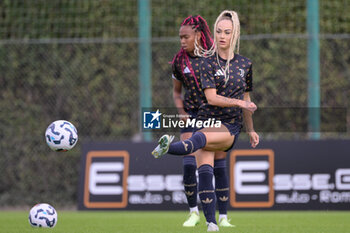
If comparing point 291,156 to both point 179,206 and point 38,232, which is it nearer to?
point 179,206

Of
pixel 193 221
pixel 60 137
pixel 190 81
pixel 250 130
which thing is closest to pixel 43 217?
pixel 60 137

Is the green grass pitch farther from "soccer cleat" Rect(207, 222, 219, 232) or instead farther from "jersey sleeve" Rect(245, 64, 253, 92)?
"jersey sleeve" Rect(245, 64, 253, 92)

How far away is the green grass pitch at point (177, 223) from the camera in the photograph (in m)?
6.39

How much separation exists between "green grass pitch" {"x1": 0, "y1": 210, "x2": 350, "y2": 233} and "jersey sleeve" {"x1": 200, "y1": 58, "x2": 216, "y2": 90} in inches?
49.2

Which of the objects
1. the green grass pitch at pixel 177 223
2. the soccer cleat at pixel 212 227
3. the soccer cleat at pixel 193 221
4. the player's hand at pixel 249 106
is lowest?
the green grass pitch at pixel 177 223

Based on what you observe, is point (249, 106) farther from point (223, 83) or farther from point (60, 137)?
point (60, 137)

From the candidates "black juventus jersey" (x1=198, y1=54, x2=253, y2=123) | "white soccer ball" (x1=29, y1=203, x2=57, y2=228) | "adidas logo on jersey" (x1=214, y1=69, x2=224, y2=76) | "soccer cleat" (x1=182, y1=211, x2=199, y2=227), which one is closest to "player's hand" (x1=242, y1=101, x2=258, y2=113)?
"black juventus jersey" (x1=198, y1=54, x2=253, y2=123)

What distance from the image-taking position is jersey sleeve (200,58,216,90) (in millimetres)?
5910

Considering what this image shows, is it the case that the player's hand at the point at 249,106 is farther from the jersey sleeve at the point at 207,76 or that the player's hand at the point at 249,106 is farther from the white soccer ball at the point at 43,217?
the white soccer ball at the point at 43,217

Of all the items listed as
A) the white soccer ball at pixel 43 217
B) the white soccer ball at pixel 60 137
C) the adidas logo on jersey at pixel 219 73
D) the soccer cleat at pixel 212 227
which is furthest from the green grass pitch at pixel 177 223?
the adidas logo on jersey at pixel 219 73

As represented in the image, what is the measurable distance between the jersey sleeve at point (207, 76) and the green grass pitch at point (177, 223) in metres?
1.25

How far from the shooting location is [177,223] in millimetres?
7375

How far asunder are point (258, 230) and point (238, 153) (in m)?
3.37

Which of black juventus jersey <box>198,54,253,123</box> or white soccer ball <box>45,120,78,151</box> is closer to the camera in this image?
black juventus jersey <box>198,54,253,123</box>
